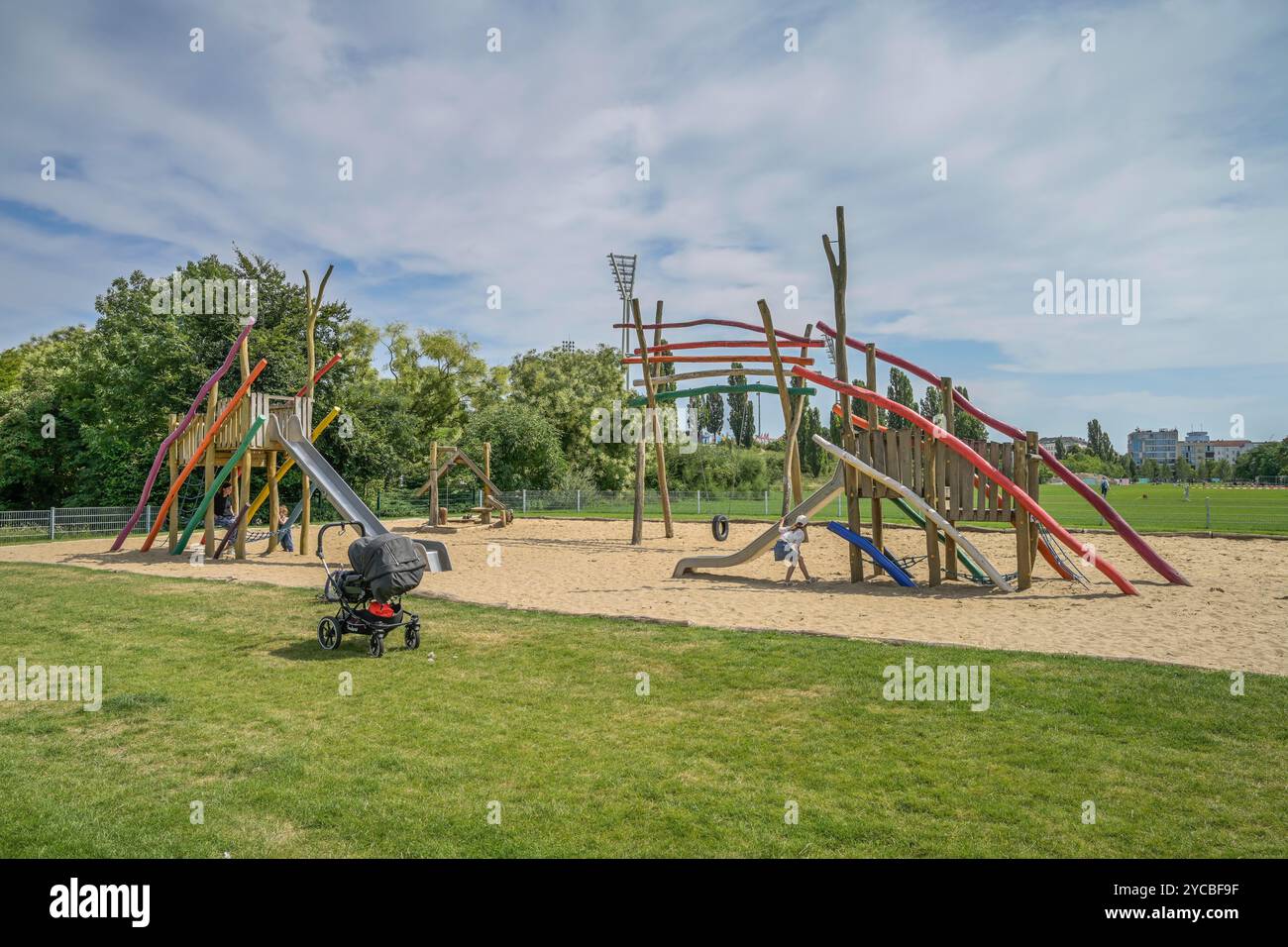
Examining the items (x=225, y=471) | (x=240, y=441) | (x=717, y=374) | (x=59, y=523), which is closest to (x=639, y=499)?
(x=717, y=374)

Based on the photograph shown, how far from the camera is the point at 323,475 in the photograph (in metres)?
16.9

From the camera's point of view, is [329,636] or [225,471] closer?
[329,636]

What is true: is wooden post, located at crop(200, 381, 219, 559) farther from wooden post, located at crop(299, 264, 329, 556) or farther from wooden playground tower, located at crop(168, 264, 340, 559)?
Result: wooden post, located at crop(299, 264, 329, 556)

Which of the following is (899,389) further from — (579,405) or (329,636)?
(329,636)

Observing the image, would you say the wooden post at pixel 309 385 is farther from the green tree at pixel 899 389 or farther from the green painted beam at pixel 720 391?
the green tree at pixel 899 389

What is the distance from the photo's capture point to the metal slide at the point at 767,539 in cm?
1457

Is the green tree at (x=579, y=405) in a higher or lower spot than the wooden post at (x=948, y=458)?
higher

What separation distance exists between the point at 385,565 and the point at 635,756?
14.2 feet

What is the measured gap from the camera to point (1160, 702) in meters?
6.62

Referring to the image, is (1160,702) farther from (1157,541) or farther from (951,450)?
(1157,541)

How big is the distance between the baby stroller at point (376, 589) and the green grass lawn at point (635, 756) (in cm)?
33

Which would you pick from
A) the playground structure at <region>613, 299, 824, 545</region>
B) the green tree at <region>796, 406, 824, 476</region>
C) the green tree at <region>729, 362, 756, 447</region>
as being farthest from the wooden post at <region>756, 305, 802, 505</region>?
the green tree at <region>729, 362, 756, 447</region>

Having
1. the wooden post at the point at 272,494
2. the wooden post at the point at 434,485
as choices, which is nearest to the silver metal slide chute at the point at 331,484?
the wooden post at the point at 272,494
